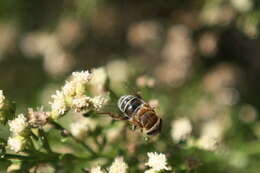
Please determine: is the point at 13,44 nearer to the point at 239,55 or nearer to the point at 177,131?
the point at 239,55

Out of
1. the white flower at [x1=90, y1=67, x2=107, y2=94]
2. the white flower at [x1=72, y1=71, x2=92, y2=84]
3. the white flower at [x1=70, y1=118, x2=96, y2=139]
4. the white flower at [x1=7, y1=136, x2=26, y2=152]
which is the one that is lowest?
the white flower at [x1=7, y1=136, x2=26, y2=152]

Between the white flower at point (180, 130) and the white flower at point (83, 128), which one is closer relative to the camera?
the white flower at point (83, 128)

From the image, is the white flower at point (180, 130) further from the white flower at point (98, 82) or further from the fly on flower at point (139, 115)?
the white flower at point (98, 82)

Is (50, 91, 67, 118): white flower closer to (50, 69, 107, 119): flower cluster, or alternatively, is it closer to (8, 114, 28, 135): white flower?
(50, 69, 107, 119): flower cluster

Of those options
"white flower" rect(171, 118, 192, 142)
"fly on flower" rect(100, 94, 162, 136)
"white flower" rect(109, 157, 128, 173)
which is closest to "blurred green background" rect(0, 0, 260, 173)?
"white flower" rect(171, 118, 192, 142)

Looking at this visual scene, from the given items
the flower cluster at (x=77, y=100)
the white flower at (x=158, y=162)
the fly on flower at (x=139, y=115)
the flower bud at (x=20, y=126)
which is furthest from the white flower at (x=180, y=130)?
the flower bud at (x=20, y=126)

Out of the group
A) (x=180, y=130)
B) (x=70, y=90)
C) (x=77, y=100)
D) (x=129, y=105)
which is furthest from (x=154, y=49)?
(x=77, y=100)

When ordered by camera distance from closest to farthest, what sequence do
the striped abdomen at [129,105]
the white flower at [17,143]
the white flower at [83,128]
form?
the white flower at [17,143] < the striped abdomen at [129,105] < the white flower at [83,128]

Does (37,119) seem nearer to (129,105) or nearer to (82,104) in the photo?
(82,104)
